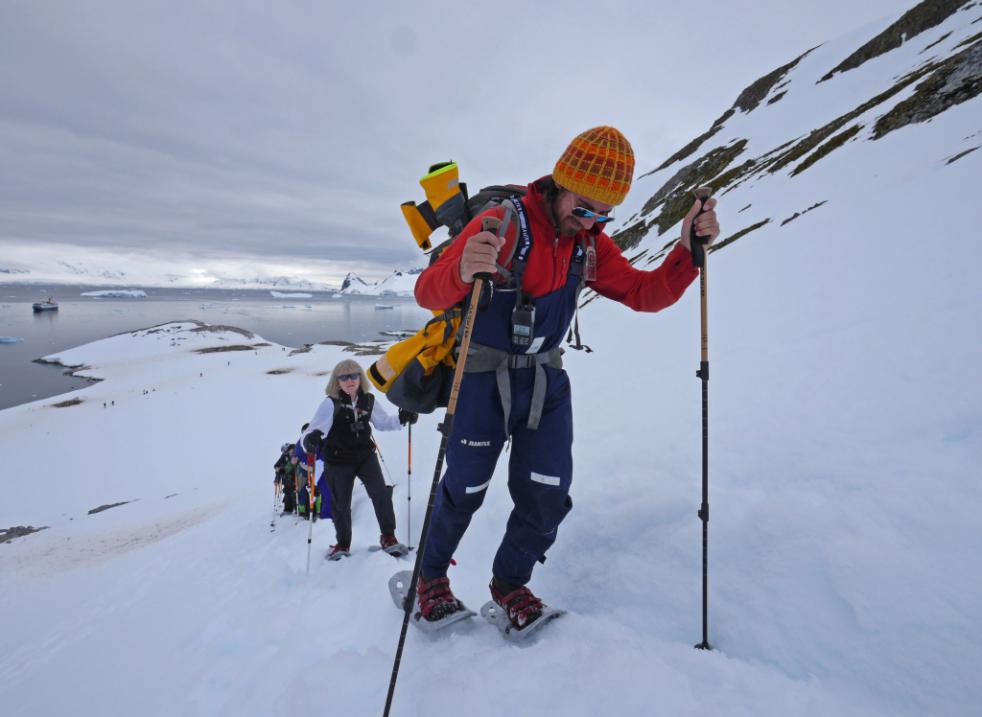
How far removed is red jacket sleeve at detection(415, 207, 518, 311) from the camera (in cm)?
239

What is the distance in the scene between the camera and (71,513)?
53.3 feet

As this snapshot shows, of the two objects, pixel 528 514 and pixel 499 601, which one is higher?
pixel 528 514

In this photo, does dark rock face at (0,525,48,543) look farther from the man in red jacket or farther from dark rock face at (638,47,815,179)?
dark rock face at (638,47,815,179)

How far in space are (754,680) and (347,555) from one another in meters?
4.36

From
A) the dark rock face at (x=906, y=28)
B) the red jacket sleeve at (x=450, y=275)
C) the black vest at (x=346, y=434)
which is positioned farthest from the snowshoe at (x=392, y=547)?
the dark rock face at (x=906, y=28)

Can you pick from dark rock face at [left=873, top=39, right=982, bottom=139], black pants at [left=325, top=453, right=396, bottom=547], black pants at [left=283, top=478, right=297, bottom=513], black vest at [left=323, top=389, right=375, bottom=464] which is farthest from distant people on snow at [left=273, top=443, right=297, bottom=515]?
dark rock face at [left=873, top=39, right=982, bottom=139]

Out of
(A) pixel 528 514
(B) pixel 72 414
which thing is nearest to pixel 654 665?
(A) pixel 528 514

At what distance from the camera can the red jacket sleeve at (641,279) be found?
292 centimetres

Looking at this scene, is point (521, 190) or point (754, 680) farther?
point (521, 190)

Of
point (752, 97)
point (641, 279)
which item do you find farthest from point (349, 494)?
point (752, 97)

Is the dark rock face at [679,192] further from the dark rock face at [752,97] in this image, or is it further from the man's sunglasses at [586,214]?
the man's sunglasses at [586,214]

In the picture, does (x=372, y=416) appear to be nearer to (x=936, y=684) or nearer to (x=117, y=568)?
(x=936, y=684)

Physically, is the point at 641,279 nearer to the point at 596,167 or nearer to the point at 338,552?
the point at 596,167

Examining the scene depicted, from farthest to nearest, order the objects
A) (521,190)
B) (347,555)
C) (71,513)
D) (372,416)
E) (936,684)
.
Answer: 1. (71,513)
2. (372,416)
3. (347,555)
4. (521,190)
5. (936,684)
